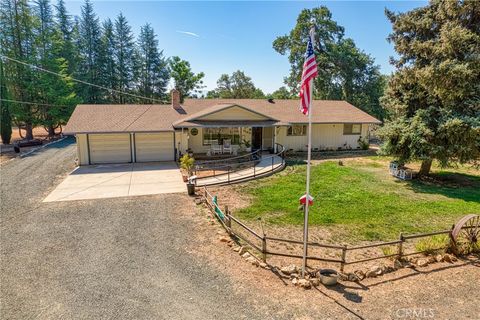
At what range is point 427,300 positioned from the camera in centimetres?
599

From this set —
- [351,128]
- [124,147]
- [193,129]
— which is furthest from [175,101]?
[351,128]

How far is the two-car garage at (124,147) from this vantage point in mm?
18328

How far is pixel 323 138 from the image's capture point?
24.1 meters

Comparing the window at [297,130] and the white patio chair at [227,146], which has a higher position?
the window at [297,130]

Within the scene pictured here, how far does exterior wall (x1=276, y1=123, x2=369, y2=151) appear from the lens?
22.9m

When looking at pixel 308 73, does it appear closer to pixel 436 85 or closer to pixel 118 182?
pixel 436 85


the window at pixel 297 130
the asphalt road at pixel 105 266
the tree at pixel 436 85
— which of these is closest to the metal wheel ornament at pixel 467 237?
the asphalt road at pixel 105 266

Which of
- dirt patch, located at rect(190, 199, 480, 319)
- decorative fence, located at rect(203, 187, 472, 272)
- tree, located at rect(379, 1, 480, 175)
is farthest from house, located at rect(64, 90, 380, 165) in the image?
dirt patch, located at rect(190, 199, 480, 319)

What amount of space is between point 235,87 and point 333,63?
25.2 m

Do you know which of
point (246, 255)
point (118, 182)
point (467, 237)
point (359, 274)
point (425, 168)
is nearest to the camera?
point (359, 274)

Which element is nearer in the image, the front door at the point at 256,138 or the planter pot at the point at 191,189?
→ the planter pot at the point at 191,189

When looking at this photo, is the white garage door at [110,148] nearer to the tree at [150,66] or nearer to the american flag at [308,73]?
the american flag at [308,73]

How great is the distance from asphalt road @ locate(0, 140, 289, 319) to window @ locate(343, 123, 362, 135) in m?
17.9

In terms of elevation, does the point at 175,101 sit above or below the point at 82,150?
above
